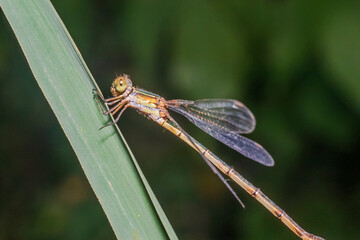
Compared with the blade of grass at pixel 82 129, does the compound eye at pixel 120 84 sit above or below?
above

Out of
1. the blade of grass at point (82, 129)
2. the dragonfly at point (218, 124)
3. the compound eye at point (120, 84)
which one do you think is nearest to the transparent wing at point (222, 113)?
the dragonfly at point (218, 124)

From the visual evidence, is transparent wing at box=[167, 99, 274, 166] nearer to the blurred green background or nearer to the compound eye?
the blurred green background

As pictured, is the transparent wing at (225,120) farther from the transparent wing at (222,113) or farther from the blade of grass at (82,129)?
the blade of grass at (82,129)

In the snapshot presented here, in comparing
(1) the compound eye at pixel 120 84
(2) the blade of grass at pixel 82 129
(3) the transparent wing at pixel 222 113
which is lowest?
(2) the blade of grass at pixel 82 129

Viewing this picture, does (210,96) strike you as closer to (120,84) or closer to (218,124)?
(218,124)

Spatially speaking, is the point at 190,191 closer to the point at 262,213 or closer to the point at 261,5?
the point at 262,213
